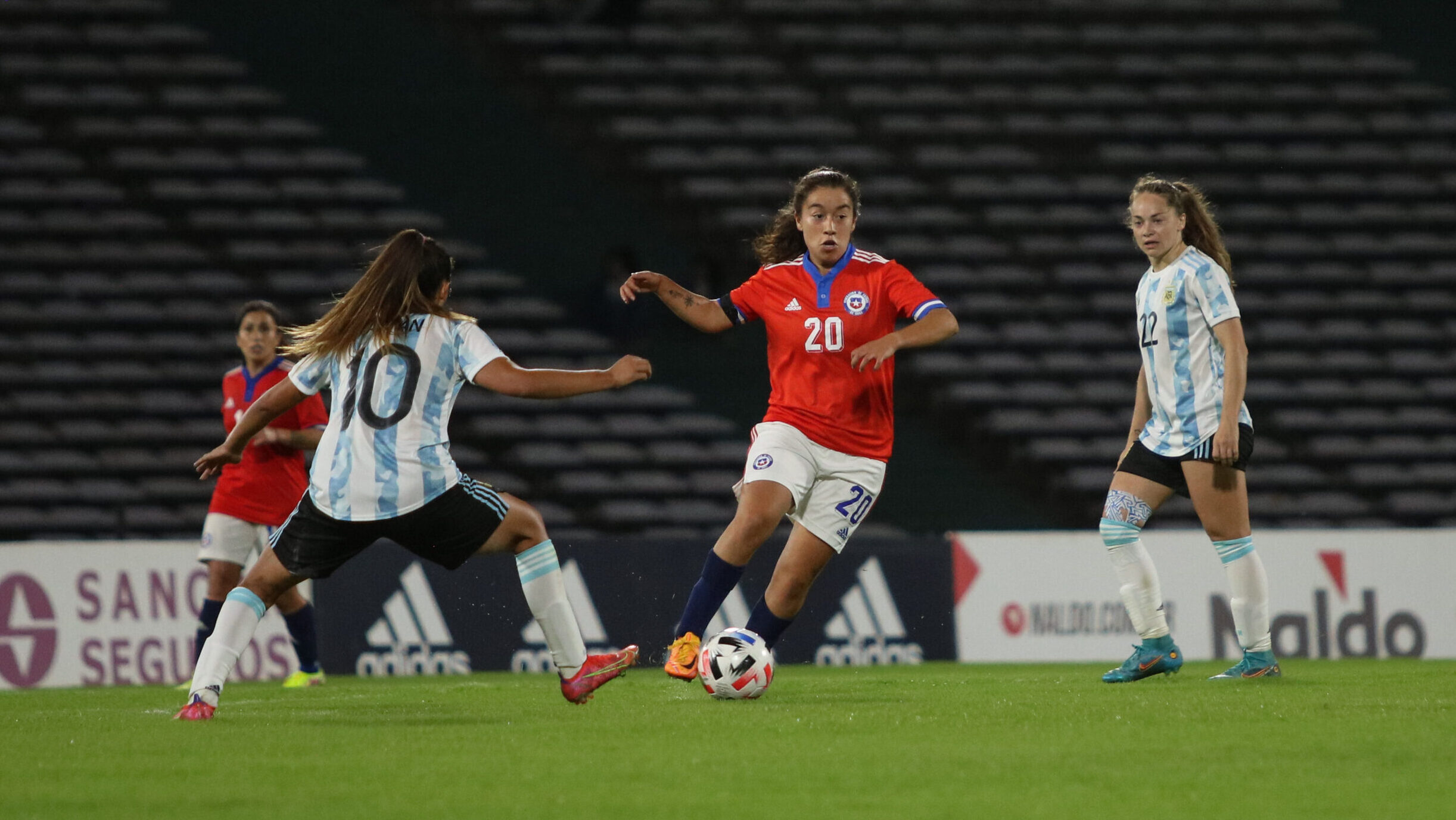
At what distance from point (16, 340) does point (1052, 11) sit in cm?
1116

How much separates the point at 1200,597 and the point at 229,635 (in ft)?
23.8

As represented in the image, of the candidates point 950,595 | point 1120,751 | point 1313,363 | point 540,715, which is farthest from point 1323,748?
point 1313,363

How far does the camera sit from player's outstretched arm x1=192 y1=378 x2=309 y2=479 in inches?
226

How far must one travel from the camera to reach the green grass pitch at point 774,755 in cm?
396

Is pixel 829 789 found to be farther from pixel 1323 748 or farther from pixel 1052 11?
pixel 1052 11

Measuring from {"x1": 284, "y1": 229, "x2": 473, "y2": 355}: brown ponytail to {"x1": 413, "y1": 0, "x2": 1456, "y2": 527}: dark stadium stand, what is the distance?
33.0 feet

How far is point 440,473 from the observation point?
5.60 metres

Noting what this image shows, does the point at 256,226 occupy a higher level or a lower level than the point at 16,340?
higher

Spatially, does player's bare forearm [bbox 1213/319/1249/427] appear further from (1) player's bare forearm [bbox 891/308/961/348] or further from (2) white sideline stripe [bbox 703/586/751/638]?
(2) white sideline stripe [bbox 703/586/751/638]

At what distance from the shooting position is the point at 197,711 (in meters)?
5.81

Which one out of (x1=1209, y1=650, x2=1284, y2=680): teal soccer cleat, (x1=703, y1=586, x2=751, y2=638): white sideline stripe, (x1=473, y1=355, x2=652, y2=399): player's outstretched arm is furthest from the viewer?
(x1=703, y1=586, x2=751, y2=638): white sideline stripe

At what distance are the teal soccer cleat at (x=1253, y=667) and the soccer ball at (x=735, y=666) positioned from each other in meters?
2.05

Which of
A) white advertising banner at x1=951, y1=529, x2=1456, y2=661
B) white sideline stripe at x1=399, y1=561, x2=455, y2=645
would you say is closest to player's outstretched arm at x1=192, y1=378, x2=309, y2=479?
white sideline stripe at x1=399, y1=561, x2=455, y2=645

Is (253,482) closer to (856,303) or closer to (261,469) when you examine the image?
(261,469)
